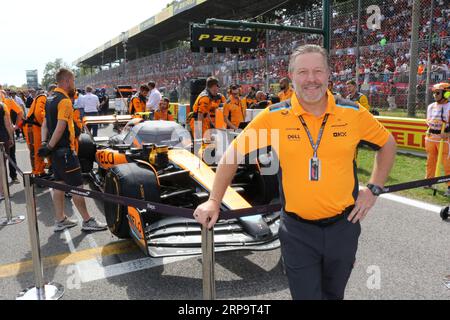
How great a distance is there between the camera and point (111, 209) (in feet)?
13.7

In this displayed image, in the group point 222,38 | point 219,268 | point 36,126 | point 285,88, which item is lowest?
point 219,268

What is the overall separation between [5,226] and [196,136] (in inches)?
154

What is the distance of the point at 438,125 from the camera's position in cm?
604

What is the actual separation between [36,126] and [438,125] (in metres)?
6.50

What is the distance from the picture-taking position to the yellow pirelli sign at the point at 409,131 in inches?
349

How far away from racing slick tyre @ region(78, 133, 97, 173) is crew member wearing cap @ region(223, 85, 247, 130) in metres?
3.03

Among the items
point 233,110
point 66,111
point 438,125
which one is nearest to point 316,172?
point 66,111

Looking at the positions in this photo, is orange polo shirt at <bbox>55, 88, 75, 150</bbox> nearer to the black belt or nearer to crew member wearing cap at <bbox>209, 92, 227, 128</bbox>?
the black belt

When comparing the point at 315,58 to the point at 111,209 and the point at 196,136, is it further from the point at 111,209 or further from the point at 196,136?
the point at 196,136

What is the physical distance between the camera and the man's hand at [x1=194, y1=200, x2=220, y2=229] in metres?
2.01

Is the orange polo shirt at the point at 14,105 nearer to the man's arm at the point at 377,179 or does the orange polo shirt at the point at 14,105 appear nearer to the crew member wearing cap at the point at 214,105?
the crew member wearing cap at the point at 214,105

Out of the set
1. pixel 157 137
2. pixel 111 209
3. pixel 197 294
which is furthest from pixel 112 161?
pixel 197 294

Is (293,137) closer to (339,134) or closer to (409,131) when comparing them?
(339,134)

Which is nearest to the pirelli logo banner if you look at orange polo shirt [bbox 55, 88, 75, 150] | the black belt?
orange polo shirt [bbox 55, 88, 75, 150]
